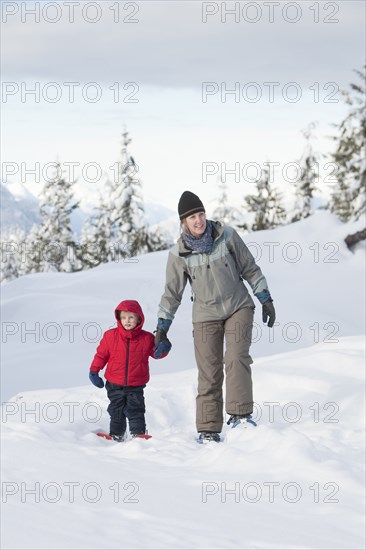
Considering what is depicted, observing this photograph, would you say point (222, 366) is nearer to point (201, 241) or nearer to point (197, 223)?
point (201, 241)

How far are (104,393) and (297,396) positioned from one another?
219 centimetres

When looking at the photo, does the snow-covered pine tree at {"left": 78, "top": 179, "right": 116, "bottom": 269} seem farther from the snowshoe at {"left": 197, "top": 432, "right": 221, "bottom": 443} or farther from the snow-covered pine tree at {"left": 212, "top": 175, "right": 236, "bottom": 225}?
the snowshoe at {"left": 197, "top": 432, "right": 221, "bottom": 443}

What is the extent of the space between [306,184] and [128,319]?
3763 cm

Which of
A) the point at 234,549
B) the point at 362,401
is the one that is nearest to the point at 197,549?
the point at 234,549

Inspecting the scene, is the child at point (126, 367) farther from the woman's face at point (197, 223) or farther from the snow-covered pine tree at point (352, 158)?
the snow-covered pine tree at point (352, 158)

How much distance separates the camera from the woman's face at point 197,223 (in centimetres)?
607

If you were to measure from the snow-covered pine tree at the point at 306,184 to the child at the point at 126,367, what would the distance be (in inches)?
1408

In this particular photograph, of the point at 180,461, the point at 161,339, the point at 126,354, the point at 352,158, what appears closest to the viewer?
the point at 180,461

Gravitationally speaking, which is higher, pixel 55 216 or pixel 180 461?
pixel 55 216

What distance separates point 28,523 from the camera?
385cm

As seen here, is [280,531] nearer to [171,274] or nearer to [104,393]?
[171,274]

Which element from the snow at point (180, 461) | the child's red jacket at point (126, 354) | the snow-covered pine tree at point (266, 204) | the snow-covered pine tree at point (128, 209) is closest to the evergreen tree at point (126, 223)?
the snow-covered pine tree at point (128, 209)

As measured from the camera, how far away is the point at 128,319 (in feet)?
21.8

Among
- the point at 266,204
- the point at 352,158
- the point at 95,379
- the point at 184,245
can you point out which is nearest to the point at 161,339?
the point at 95,379
